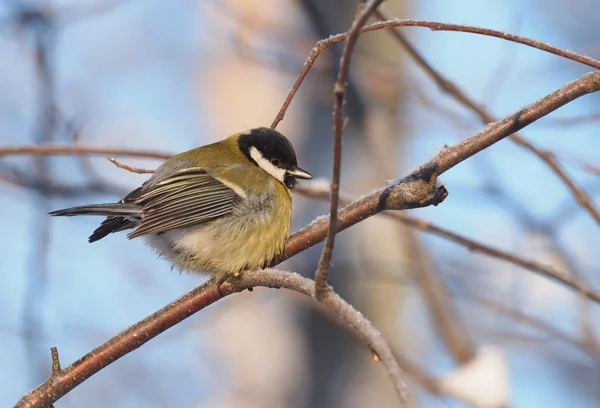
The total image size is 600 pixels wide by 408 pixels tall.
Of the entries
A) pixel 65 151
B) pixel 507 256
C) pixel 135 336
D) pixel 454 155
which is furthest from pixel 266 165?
pixel 454 155

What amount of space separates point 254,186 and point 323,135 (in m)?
2.41

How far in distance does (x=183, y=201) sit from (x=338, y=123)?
5.01ft

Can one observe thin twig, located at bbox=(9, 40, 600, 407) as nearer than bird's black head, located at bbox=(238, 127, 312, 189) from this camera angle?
Yes

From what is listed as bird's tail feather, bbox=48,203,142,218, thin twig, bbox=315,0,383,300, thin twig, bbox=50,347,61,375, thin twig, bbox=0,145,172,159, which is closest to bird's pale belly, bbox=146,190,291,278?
bird's tail feather, bbox=48,203,142,218

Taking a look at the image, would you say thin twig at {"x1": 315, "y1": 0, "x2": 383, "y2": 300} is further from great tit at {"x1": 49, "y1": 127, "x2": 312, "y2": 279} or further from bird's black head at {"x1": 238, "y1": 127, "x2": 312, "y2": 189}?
bird's black head at {"x1": 238, "y1": 127, "x2": 312, "y2": 189}

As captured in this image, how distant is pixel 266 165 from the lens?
3.18 metres

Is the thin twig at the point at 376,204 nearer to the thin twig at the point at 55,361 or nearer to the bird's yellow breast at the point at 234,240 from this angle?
the thin twig at the point at 55,361

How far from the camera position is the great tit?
104 inches

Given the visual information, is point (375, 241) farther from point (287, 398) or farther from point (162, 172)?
point (162, 172)

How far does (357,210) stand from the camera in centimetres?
208

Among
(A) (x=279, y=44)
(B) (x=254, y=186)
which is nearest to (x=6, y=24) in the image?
(A) (x=279, y=44)

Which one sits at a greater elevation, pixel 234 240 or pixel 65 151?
pixel 234 240

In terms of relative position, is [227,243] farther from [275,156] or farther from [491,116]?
[491,116]

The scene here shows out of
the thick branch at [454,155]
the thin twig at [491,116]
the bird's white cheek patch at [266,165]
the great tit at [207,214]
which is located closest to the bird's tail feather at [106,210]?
the great tit at [207,214]
